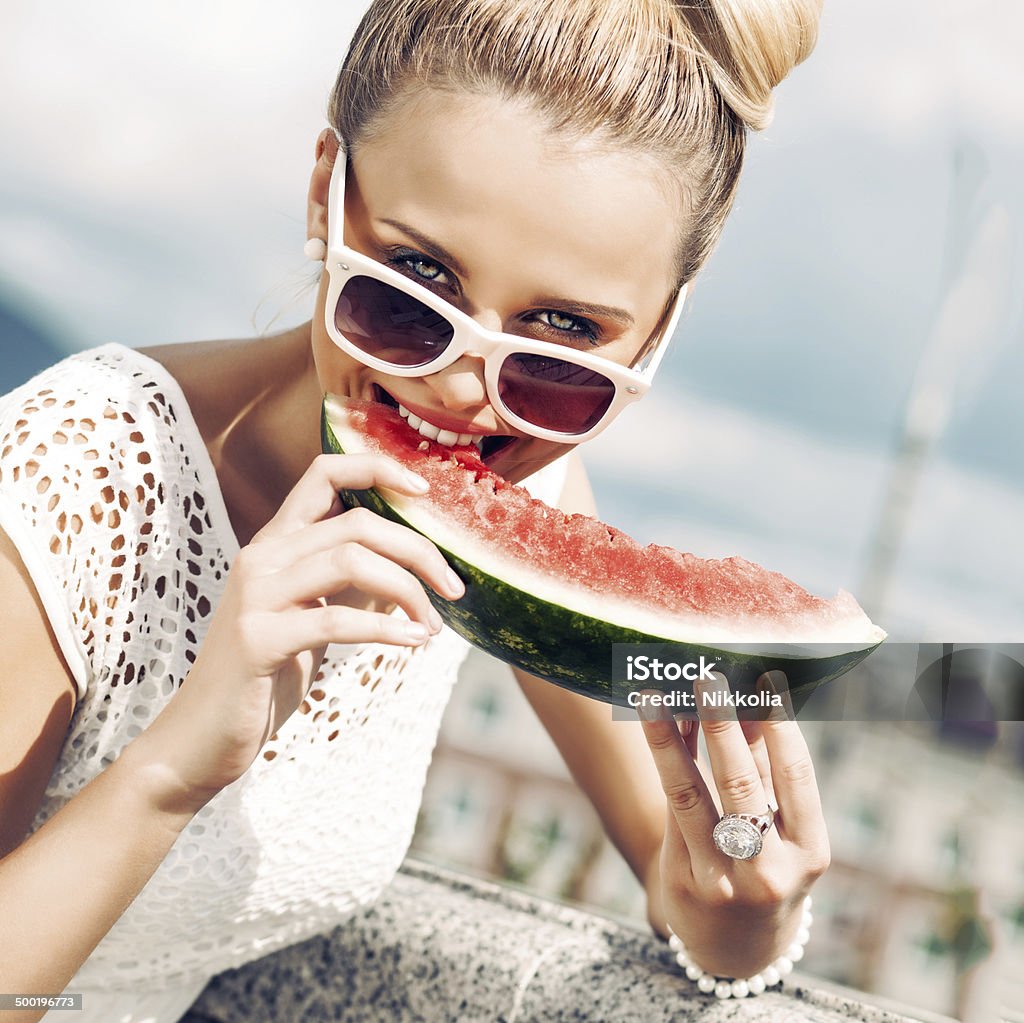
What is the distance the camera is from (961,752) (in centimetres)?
867

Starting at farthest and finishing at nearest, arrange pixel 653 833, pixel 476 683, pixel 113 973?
pixel 476 683, pixel 653 833, pixel 113 973

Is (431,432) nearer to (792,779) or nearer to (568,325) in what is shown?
(568,325)

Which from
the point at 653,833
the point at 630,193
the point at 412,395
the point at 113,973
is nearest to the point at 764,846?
the point at 653,833

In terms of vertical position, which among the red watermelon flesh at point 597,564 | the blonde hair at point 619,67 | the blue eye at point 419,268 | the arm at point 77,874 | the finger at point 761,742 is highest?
the blonde hair at point 619,67

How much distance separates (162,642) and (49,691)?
0.23 metres

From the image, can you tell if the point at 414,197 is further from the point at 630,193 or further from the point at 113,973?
the point at 113,973

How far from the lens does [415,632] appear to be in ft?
4.07

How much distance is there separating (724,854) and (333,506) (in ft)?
2.54

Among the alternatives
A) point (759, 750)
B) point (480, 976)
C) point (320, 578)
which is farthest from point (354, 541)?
point (480, 976)

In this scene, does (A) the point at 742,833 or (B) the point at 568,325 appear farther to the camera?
(B) the point at 568,325

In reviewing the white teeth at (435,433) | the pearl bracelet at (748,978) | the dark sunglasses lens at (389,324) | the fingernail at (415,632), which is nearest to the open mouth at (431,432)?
the white teeth at (435,433)

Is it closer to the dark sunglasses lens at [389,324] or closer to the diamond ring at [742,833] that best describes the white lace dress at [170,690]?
the dark sunglasses lens at [389,324]

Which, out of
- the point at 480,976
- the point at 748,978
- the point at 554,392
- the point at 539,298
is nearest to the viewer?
the point at 539,298

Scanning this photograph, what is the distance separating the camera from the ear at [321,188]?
168 centimetres
